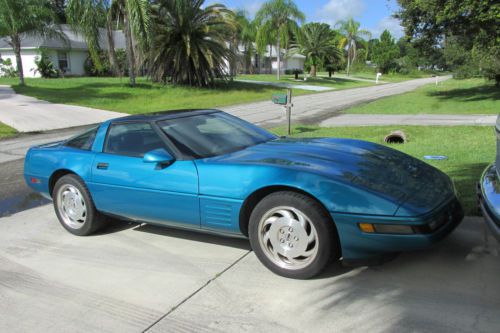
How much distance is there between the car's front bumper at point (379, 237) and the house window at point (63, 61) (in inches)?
1511

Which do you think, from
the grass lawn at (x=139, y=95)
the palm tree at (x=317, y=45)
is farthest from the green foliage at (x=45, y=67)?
the palm tree at (x=317, y=45)

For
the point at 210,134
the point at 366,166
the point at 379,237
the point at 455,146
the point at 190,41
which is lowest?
the point at 455,146

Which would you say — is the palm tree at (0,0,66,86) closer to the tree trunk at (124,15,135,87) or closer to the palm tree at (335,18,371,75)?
the tree trunk at (124,15,135,87)

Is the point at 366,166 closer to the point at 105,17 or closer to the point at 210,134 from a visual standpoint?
the point at 210,134

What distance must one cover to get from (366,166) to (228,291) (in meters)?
1.48

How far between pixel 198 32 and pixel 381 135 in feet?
62.6

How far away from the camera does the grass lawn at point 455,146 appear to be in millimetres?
5557

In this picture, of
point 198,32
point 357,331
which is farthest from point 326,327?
point 198,32

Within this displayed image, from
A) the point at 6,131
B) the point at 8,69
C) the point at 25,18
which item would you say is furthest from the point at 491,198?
the point at 8,69

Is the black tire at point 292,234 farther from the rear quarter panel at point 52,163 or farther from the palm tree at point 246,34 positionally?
the palm tree at point 246,34

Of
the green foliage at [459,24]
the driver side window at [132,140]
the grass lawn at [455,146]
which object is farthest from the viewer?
the green foliage at [459,24]

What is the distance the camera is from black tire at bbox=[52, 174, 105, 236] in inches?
180

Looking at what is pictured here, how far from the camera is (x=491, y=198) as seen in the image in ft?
10.7

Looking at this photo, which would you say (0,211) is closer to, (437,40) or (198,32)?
(437,40)
